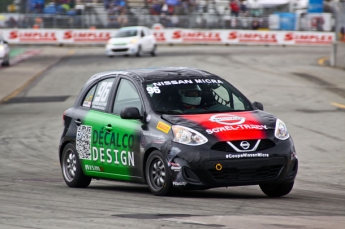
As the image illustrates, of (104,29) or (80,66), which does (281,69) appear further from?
(104,29)

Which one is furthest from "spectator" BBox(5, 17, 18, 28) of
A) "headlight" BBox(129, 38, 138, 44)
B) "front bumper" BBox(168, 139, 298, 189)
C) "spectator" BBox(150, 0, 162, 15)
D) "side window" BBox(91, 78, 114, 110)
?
"front bumper" BBox(168, 139, 298, 189)

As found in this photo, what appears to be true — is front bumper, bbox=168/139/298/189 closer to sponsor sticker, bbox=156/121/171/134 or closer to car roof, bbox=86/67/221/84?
sponsor sticker, bbox=156/121/171/134

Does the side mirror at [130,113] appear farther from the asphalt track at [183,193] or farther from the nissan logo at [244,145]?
the nissan logo at [244,145]

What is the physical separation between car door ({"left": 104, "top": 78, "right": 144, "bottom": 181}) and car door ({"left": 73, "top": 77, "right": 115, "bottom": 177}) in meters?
0.15

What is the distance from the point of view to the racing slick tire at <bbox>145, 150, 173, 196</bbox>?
29.2ft

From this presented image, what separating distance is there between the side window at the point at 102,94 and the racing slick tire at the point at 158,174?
53.8 inches

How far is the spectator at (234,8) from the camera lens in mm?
57094

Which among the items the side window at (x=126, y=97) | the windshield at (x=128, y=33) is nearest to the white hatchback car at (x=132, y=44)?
the windshield at (x=128, y=33)

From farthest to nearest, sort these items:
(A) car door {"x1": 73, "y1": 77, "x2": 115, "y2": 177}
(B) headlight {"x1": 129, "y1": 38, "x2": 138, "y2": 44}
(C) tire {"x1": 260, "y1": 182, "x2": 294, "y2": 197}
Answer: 1. (B) headlight {"x1": 129, "y1": 38, "x2": 138, "y2": 44}
2. (A) car door {"x1": 73, "y1": 77, "x2": 115, "y2": 177}
3. (C) tire {"x1": 260, "y1": 182, "x2": 294, "y2": 197}

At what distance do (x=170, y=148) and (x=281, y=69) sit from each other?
24717 mm

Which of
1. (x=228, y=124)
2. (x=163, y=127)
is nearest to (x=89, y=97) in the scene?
(x=163, y=127)

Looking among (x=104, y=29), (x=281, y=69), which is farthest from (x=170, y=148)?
(x=104, y=29)

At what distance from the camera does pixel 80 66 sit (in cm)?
3653

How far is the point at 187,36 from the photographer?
56.8 metres
